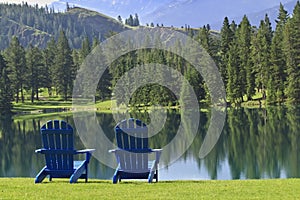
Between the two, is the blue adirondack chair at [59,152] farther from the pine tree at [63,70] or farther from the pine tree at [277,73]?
the pine tree at [63,70]

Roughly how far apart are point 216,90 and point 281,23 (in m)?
12.4

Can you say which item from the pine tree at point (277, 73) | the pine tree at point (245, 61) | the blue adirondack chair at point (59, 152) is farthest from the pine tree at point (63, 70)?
the blue adirondack chair at point (59, 152)

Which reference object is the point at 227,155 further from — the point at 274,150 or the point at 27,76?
the point at 27,76

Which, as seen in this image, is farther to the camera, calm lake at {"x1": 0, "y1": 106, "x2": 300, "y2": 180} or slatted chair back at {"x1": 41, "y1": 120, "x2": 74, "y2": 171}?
calm lake at {"x1": 0, "y1": 106, "x2": 300, "y2": 180}

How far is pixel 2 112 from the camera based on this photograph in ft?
195

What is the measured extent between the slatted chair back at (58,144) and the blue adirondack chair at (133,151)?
41.6 inches

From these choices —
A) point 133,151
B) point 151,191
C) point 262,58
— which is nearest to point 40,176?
point 133,151

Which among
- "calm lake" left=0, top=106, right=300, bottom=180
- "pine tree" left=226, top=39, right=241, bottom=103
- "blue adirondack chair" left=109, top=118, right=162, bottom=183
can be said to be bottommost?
"calm lake" left=0, top=106, right=300, bottom=180

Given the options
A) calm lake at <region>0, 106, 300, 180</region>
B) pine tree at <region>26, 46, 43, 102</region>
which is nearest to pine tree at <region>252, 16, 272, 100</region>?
calm lake at <region>0, 106, 300, 180</region>

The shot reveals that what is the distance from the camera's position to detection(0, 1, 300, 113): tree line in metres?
56.5

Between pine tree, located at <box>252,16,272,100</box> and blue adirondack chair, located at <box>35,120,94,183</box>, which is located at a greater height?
pine tree, located at <box>252,16,272,100</box>

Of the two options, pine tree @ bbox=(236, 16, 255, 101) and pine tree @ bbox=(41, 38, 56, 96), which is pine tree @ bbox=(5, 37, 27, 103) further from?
pine tree @ bbox=(236, 16, 255, 101)

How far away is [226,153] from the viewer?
2444 cm

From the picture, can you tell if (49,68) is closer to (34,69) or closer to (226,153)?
(34,69)
